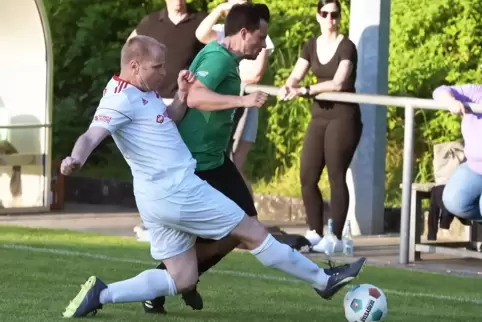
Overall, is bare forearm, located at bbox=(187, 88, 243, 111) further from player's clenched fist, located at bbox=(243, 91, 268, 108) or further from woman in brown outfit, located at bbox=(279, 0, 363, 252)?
woman in brown outfit, located at bbox=(279, 0, 363, 252)

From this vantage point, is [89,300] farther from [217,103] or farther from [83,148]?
[217,103]

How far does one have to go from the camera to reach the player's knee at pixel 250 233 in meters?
7.20

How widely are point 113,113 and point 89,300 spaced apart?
38.7 inches

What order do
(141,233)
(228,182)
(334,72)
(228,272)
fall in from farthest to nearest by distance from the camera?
(141,233) < (334,72) < (228,272) < (228,182)

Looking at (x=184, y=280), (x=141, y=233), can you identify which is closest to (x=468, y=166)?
(x=141, y=233)

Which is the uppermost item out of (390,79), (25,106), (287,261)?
(390,79)

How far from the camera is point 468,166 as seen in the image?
998 centimetres

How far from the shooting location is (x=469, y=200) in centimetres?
991

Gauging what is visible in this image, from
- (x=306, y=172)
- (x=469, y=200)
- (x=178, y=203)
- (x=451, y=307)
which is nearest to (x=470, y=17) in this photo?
(x=306, y=172)

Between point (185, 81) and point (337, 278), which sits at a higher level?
point (185, 81)

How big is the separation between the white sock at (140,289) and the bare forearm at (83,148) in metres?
0.84

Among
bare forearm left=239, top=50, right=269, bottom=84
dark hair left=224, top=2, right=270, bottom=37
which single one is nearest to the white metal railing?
bare forearm left=239, top=50, right=269, bottom=84

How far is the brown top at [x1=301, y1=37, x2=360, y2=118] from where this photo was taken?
11008 millimetres

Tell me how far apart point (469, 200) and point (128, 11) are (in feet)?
26.2
